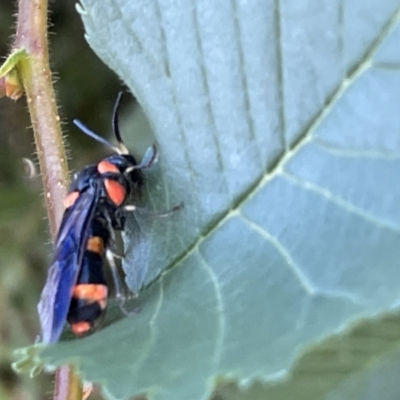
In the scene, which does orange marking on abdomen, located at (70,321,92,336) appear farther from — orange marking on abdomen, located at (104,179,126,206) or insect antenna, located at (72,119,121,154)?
insect antenna, located at (72,119,121,154)

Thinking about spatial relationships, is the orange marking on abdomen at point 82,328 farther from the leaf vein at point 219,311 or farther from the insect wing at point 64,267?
the leaf vein at point 219,311

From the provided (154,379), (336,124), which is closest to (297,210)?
(336,124)

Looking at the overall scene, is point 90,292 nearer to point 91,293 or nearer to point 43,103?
point 91,293

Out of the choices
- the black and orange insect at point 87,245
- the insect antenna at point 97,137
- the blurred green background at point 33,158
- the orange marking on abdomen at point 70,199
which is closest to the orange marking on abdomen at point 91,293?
the black and orange insect at point 87,245

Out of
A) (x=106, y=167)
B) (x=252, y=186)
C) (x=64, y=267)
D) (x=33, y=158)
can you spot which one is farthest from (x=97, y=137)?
(x=33, y=158)

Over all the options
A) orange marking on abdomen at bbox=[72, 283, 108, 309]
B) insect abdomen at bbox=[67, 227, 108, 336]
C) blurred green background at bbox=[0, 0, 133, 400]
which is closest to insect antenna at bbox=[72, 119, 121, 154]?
insect abdomen at bbox=[67, 227, 108, 336]

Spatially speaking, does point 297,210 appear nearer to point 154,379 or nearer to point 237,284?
point 237,284
